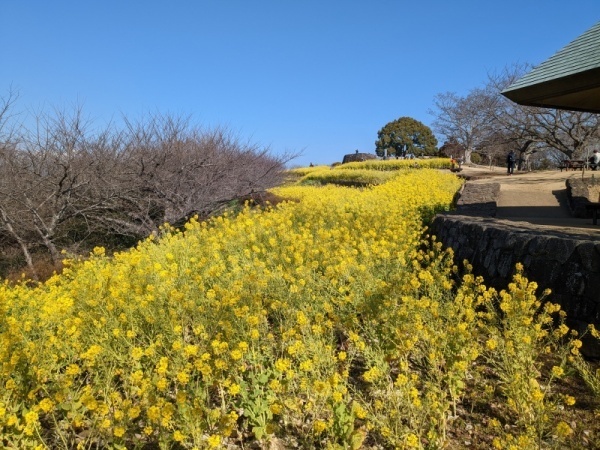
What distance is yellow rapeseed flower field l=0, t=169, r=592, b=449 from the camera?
2434 mm

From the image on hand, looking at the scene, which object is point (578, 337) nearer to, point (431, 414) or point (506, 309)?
point (506, 309)

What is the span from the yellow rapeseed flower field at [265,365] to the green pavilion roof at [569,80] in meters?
3.03

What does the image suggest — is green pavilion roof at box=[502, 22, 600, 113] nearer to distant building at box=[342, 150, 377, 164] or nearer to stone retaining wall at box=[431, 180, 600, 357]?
stone retaining wall at box=[431, 180, 600, 357]

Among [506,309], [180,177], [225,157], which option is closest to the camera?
[506,309]

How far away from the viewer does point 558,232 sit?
15.0 ft

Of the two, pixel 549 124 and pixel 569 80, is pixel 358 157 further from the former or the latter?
pixel 569 80

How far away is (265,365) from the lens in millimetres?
3236

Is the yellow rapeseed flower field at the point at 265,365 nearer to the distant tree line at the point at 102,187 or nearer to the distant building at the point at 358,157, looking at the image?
the distant tree line at the point at 102,187

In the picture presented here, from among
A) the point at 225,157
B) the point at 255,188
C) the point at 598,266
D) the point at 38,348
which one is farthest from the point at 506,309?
the point at 255,188

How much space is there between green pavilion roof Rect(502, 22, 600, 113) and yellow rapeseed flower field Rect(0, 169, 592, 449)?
9.95ft

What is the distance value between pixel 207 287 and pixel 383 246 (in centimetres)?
217

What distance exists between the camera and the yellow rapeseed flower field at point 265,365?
2434 mm

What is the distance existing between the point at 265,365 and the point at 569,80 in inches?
198

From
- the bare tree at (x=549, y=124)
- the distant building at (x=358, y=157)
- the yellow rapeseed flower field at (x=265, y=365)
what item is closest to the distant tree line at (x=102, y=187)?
the yellow rapeseed flower field at (x=265, y=365)
